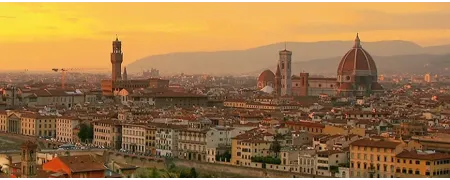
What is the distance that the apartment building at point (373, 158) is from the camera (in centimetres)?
3459

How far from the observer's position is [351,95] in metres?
99.0

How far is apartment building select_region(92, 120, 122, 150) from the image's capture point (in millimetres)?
51125

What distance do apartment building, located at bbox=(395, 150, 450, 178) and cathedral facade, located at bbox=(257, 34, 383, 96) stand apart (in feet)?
211

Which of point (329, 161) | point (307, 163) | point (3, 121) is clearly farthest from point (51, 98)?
point (329, 161)

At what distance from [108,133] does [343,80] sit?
56.3 meters

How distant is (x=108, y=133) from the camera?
51875 mm

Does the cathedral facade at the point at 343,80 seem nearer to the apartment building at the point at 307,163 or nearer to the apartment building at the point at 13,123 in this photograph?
the apartment building at the point at 13,123

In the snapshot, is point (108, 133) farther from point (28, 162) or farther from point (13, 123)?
point (28, 162)

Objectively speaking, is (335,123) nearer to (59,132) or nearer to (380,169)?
(380,169)

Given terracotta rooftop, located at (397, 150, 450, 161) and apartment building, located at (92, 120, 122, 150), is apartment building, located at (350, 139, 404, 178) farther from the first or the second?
apartment building, located at (92, 120, 122, 150)

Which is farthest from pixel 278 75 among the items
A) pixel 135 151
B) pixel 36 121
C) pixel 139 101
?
pixel 135 151

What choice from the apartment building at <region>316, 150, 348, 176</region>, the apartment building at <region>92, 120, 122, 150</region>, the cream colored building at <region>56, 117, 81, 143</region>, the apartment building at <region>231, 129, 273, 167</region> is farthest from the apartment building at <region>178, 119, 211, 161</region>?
the cream colored building at <region>56, 117, 81, 143</region>

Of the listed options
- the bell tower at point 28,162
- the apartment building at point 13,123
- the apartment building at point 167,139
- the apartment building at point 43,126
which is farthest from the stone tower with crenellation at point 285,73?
the bell tower at point 28,162

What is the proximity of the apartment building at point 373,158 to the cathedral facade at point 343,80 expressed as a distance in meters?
62.4
